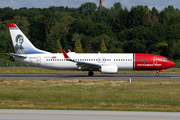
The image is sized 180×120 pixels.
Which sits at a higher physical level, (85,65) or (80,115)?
(85,65)

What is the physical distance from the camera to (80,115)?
16125 mm

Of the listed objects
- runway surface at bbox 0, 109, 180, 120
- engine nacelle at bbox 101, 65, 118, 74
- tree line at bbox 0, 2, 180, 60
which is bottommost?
runway surface at bbox 0, 109, 180, 120

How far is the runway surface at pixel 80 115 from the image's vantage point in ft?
50.4

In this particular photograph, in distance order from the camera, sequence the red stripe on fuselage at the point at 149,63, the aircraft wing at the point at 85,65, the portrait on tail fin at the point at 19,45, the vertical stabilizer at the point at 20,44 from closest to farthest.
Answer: the aircraft wing at the point at 85,65
the red stripe on fuselage at the point at 149,63
the vertical stabilizer at the point at 20,44
the portrait on tail fin at the point at 19,45

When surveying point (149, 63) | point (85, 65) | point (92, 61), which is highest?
point (92, 61)

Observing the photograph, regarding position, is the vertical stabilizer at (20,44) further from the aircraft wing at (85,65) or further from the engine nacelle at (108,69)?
the engine nacelle at (108,69)

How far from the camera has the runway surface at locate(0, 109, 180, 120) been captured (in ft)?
50.4

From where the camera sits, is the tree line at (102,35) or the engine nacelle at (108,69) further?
the tree line at (102,35)

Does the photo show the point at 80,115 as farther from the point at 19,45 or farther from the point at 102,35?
the point at 102,35

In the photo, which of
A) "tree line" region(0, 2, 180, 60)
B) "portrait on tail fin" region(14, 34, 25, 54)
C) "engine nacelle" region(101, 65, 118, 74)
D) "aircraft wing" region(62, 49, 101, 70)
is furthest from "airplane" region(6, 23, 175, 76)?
"tree line" region(0, 2, 180, 60)

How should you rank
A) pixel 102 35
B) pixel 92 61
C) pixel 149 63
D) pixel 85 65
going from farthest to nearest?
pixel 102 35 → pixel 92 61 → pixel 149 63 → pixel 85 65

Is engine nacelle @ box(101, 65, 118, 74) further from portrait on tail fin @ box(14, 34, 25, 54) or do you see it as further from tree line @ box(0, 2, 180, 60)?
tree line @ box(0, 2, 180, 60)

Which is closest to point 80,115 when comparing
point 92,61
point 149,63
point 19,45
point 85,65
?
point 85,65

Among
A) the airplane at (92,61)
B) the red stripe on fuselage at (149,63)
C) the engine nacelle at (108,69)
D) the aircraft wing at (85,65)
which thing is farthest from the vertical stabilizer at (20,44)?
the red stripe on fuselage at (149,63)
